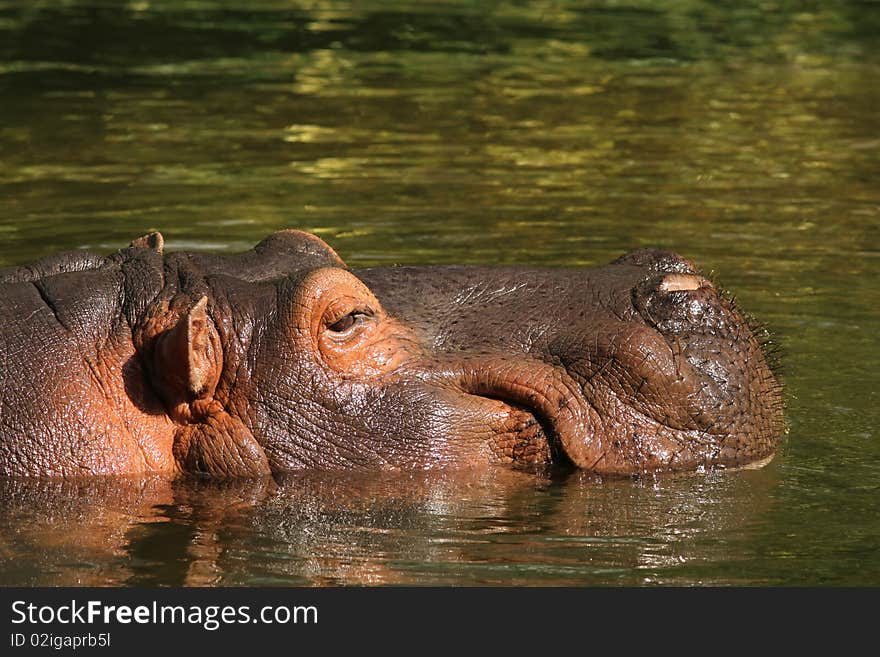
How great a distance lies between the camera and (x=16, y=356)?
664 cm

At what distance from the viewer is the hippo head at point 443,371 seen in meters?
6.74

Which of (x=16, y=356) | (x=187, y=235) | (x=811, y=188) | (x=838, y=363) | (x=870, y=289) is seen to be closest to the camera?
(x=16, y=356)

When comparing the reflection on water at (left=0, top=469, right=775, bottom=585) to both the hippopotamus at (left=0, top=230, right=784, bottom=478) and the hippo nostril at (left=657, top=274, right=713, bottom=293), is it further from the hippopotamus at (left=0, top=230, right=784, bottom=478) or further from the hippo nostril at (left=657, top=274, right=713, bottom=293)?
the hippo nostril at (left=657, top=274, right=713, bottom=293)

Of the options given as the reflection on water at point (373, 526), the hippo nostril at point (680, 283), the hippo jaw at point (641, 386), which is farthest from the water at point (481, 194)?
the hippo nostril at point (680, 283)

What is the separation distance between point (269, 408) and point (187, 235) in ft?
20.6

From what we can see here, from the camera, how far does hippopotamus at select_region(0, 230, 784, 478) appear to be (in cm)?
669

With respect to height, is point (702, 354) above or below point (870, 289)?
above

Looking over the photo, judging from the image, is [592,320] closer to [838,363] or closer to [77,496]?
[77,496]

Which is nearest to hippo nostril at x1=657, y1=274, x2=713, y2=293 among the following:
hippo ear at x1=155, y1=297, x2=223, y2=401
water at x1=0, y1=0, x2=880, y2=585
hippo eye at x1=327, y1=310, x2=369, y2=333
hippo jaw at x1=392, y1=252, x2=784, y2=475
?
hippo jaw at x1=392, y1=252, x2=784, y2=475

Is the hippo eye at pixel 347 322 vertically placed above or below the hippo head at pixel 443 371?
above

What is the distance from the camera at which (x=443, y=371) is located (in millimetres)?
6898

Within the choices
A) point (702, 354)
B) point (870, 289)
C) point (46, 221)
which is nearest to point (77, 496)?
point (702, 354)

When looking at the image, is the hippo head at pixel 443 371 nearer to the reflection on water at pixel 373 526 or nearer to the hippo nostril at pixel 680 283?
the hippo nostril at pixel 680 283

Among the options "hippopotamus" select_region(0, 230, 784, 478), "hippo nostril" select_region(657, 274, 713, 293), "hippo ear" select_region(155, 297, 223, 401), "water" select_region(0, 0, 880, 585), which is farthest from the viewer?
"hippo nostril" select_region(657, 274, 713, 293)
